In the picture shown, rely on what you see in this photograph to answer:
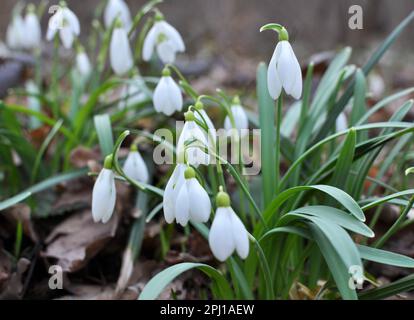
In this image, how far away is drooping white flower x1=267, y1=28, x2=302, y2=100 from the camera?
1343 millimetres

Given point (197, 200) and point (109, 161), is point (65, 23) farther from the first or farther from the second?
point (197, 200)

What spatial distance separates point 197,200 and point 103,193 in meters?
0.31

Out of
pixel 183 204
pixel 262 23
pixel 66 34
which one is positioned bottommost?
pixel 183 204

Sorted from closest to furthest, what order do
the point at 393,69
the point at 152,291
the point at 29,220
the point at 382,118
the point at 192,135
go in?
the point at 152,291 → the point at 192,135 → the point at 29,220 → the point at 382,118 → the point at 393,69

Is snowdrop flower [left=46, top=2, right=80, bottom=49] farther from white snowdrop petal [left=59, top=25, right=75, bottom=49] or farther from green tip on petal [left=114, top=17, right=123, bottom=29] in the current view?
green tip on petal [left=114, top=17, right=123, bottom=29]

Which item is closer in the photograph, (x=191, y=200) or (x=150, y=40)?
(x=191, y=200)

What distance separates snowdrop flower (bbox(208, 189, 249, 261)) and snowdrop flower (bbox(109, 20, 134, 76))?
1.10m

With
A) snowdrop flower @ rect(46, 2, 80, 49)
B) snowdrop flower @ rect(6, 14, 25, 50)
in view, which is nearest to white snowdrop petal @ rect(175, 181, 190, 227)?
snowdrop flower @ rect(46, 2, 80, 49)

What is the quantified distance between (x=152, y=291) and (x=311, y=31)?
5.32 metres

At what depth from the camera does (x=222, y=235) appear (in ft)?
3.78

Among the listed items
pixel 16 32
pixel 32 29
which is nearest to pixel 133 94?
pixel 32 29
